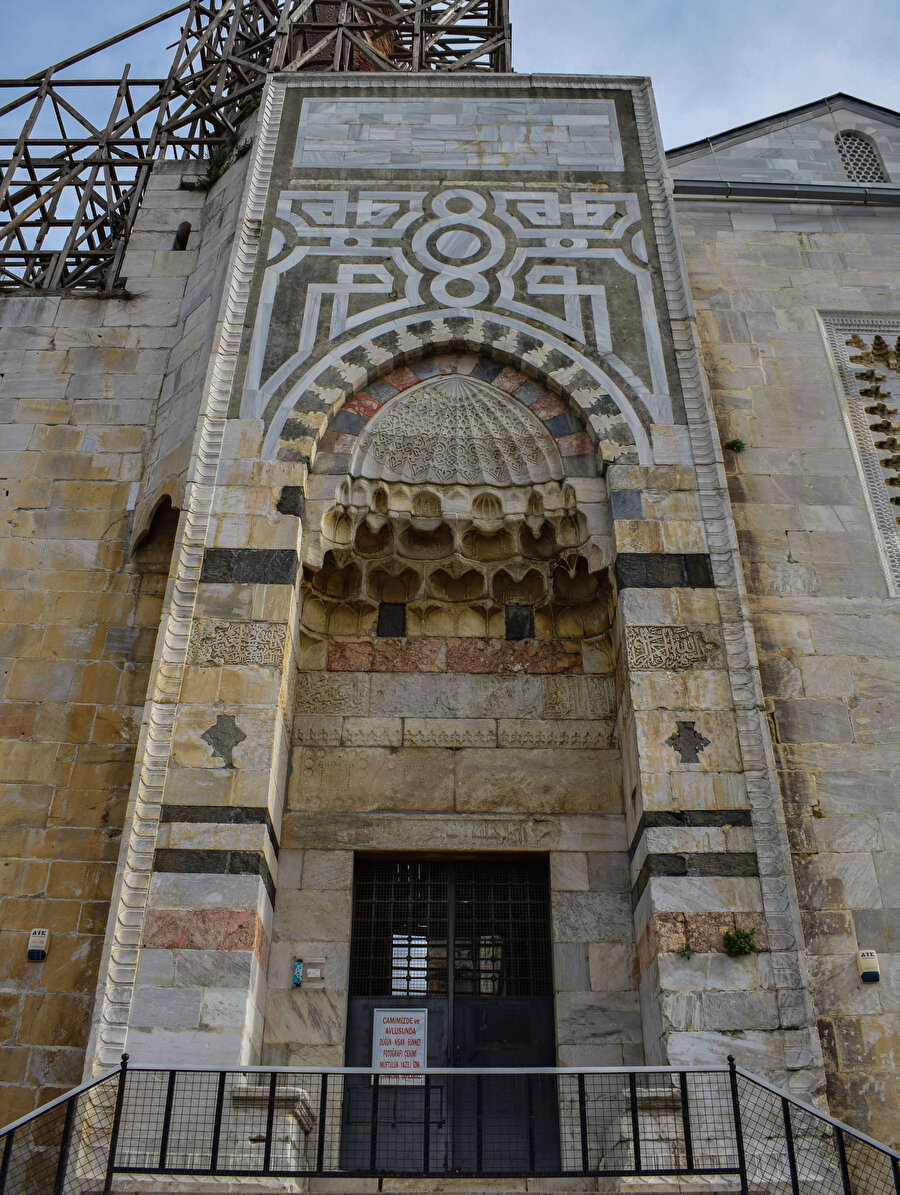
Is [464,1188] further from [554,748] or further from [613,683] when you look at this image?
[613,683]

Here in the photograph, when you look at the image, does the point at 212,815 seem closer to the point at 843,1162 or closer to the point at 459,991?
the point at 459,991

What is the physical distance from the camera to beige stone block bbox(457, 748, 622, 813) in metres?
7.84

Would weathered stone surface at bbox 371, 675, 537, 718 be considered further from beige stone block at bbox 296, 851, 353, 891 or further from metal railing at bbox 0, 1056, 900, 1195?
metal railing at bbox 0, 1056, 900, 1195

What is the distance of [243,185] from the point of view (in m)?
9.84

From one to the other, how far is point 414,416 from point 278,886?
366 cm

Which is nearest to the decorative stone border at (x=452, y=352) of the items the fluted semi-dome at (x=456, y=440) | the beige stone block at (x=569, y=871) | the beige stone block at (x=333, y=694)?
the fluted semi-dome at (x=456, y=440)

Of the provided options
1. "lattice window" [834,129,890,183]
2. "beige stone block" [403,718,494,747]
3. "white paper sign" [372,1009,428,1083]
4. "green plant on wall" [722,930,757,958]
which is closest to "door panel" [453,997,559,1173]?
"white paper sign" [372,1009,428,1083]

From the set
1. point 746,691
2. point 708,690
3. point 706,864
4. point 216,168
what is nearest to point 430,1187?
point 706,864

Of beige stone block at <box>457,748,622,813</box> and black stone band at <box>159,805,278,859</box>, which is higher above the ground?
beige stone block at <box>457,748,622,813</box>

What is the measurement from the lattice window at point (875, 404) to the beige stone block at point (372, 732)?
3.71 m

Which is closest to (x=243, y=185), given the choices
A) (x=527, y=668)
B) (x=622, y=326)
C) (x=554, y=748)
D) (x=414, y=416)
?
(x=414, y=416)

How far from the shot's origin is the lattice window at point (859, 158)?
1077 cm

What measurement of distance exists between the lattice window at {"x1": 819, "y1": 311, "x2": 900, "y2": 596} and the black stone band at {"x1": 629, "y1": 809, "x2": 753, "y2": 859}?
237 cm

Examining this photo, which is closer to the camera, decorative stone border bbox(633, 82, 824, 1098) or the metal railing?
the metal railing
